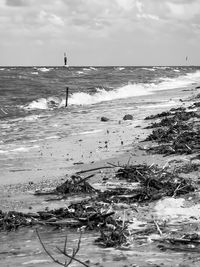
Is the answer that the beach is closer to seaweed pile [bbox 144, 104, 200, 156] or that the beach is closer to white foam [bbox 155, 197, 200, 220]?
white foam [bbox 155, 197, 200, 220]

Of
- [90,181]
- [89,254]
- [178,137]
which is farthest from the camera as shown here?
[178,137]

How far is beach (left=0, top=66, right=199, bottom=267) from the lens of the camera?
392 centimetres

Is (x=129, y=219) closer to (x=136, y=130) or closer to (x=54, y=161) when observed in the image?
(x=54, y=161)

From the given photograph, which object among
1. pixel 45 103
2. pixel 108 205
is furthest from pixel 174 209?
pixel 45 103

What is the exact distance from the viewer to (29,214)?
523 cm

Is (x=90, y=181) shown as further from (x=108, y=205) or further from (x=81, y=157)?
(x=81, y=157)

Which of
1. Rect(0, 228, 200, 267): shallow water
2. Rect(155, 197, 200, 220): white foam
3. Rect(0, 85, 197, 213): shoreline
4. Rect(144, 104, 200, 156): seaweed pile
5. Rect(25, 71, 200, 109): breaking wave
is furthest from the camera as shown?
Rect(25, 71, 200, 109): breaking wave

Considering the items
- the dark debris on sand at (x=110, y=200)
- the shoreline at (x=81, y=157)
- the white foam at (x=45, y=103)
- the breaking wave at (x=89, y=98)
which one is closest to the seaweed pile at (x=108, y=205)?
the dark debris on sand at (x=110, y=200)

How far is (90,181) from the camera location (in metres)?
6.93

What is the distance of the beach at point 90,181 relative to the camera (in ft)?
12.9

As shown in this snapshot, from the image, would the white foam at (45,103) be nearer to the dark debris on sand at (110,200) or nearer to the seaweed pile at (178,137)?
the seaweed pile at (178,137)

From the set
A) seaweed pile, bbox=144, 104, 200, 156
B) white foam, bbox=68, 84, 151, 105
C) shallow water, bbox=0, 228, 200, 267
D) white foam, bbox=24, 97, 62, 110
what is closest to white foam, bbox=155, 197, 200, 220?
shallow water, bbox=0, 228, 200, 267

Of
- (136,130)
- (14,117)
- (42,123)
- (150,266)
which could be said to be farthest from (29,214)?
(14,117)

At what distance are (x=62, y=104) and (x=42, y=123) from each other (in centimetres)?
947
